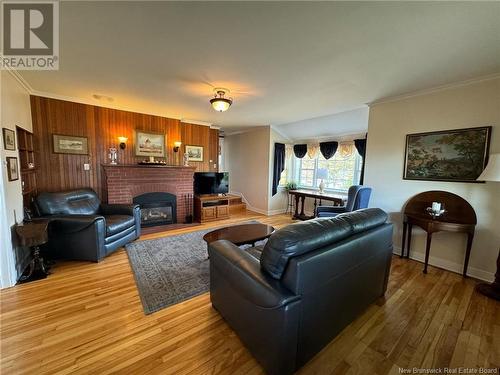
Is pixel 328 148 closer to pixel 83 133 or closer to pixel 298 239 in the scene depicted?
pixel 298 239

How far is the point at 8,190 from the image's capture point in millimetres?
2199

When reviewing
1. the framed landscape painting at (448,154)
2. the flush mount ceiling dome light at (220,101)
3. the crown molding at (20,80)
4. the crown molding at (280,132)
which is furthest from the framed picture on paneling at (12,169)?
the framed landscape painting at (448,154)

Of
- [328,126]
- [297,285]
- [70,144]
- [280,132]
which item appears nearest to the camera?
[297,285]

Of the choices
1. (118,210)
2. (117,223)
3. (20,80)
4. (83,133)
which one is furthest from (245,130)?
(20,80)

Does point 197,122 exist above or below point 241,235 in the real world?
above

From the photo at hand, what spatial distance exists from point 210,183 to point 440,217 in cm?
441

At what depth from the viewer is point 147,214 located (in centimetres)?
442

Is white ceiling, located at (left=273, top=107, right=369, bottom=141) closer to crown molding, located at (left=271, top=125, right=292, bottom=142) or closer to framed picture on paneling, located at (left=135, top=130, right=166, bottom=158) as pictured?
crown molding, located at (left=271, top=125, right=292, bottom=142)

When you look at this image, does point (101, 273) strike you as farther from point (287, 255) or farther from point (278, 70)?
point (278, 70)

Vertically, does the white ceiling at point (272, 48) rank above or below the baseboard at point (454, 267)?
above

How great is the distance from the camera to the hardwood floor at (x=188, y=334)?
139 centimetres

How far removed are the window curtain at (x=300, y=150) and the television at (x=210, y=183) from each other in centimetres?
209

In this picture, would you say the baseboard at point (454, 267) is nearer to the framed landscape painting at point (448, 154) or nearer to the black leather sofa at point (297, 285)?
the framed landscape painting at point (448, 154)

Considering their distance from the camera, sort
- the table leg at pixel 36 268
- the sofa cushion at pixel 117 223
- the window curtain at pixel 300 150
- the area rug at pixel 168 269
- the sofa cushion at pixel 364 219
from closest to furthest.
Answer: the sofa cushion at pixel 364 219 → the area rug at pixel 168 269 → the table leg at pixel 36 268 → the sofa cushion at pixel 117 223 → the window curtain at pixel 300 150
